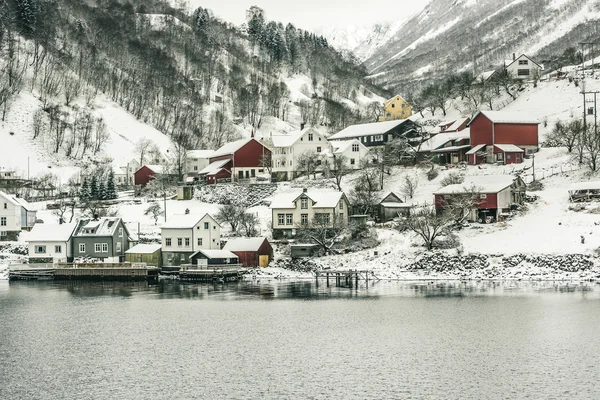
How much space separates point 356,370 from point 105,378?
10825mm

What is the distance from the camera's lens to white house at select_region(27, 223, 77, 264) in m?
77.8

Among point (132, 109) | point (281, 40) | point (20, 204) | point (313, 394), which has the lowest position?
point (313, 394)

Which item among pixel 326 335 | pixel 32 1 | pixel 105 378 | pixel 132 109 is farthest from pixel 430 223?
pixel 32 1

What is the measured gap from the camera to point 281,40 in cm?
18588

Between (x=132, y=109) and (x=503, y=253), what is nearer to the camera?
(x=503, y=253)

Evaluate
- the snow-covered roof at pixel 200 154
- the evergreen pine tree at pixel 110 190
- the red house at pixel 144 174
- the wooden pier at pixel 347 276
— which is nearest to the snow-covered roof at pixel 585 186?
the wooden pier at pixel 347 276

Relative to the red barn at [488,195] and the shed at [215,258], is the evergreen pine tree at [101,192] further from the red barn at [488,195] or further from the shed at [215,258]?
the red barn at [488,195]

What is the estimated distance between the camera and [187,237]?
74188 mm

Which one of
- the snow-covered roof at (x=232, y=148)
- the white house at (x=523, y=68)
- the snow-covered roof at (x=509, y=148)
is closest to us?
the snow-covered roof at (x=509, y=148)

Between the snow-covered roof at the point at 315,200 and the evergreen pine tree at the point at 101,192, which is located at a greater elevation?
the evergreen pine tree at the point at 101,192

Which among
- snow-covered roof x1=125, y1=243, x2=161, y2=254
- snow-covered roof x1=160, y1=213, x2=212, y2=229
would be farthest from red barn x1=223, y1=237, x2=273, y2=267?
snow-covered roof x1=125, y1=243, x2=161, y2=254

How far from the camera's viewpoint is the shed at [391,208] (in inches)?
→ 3140

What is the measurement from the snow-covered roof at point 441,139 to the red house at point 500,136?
4568mm

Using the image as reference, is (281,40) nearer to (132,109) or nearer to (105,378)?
(132,109)
